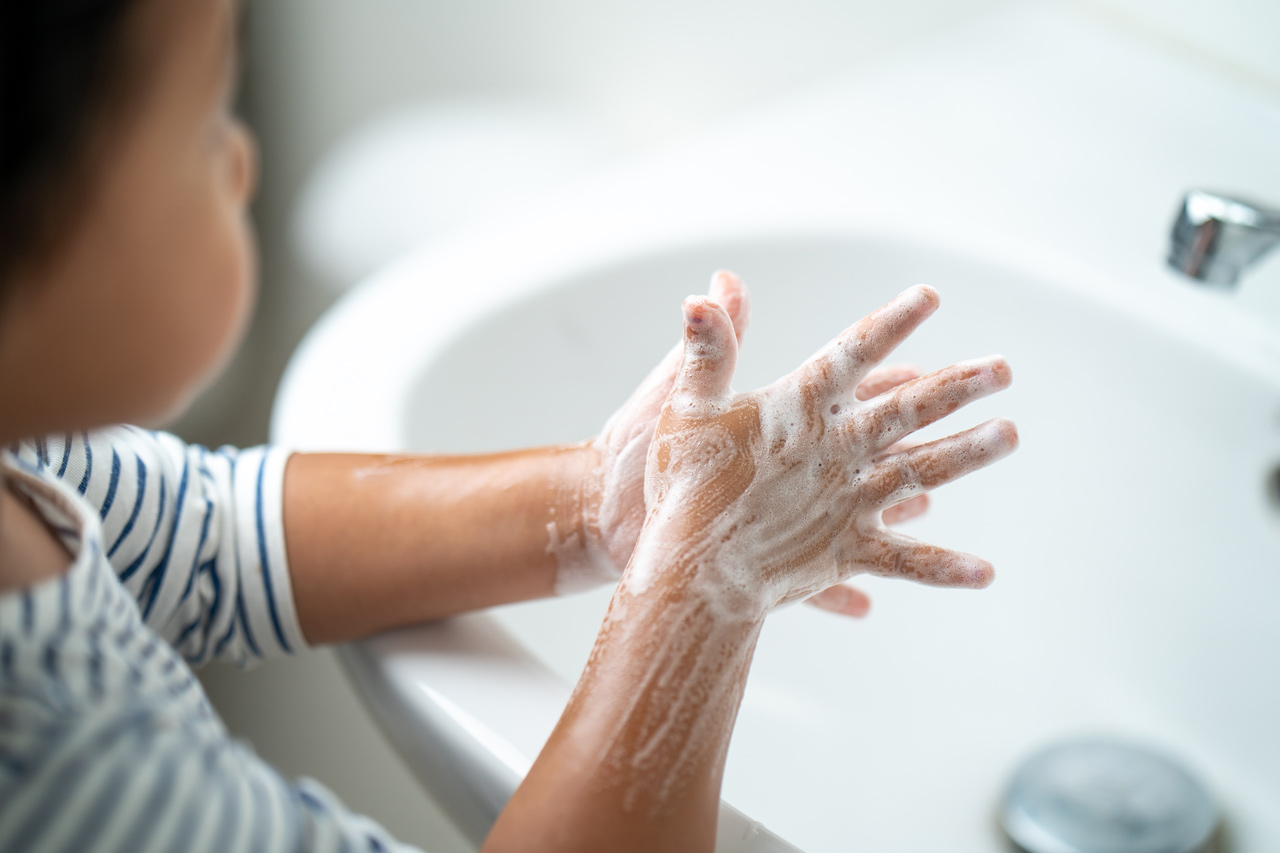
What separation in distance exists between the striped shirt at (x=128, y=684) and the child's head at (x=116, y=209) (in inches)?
2.4

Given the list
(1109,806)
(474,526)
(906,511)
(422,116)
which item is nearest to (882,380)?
(906,511)

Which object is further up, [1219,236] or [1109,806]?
[1219,236]

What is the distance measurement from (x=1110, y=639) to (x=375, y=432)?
438 mm

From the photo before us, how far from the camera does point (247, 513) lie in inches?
17.7

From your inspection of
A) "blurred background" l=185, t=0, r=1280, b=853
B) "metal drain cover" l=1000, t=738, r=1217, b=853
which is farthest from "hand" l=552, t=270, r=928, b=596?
"blurred background" l=185, t=0, r=1280, b=853

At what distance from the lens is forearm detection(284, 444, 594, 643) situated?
1.44 ft

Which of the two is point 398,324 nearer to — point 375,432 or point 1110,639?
point 375,432

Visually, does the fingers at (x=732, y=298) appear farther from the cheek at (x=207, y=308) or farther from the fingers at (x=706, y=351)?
the cheek at (x=207, y=308)

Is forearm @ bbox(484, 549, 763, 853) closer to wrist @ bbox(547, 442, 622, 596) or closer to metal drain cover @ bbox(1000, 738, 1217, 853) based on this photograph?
wrist @ bbox(547, 442, 622, 596)

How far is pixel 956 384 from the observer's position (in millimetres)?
375

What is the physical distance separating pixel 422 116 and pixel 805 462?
75cm

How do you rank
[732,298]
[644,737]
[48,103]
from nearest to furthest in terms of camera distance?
[48,103] < [644,737] < [732,298]

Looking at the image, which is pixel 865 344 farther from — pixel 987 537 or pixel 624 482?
pixel 987 537

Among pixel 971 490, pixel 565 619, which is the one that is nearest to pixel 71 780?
pixel 565 619
